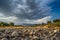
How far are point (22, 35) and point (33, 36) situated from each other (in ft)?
2.68

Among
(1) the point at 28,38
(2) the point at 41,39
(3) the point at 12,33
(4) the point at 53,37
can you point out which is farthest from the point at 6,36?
(4) the point at 53,37

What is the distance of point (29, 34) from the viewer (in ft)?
46.8

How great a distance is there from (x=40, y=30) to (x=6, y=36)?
258 centimetres

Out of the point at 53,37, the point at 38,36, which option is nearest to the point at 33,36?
the point at 38,36

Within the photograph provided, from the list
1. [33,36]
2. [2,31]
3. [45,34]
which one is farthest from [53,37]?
[2,31]

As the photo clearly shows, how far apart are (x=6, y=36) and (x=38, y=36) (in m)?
2.34

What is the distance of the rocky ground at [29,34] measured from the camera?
1405cm

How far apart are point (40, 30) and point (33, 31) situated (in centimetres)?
55

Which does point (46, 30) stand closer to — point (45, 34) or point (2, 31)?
point (45, 34)

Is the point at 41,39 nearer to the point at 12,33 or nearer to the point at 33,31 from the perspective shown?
the point at 33,31

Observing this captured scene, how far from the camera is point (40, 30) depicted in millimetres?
14578

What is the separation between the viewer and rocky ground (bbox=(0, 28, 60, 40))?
14047 mm

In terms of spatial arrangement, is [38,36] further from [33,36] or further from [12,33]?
[12,33]

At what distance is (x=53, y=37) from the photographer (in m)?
14.4
